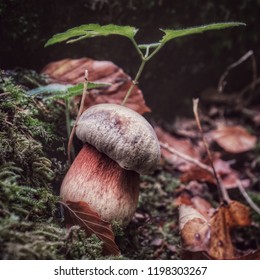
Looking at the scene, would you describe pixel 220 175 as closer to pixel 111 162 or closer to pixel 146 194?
pixel 146 194

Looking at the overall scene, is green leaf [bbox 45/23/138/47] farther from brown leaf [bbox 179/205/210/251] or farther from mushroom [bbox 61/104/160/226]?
brown leaf [bbox 179/205/210/251]

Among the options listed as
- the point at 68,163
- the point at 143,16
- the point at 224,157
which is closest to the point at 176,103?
the point at 224,157

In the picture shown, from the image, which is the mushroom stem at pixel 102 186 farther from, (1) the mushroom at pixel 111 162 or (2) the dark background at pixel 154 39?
(2) the dark background at pixel 154 39

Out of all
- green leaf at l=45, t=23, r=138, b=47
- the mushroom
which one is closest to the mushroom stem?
the mushroom

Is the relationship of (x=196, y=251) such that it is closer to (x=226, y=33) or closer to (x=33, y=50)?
(x=33, y=50)

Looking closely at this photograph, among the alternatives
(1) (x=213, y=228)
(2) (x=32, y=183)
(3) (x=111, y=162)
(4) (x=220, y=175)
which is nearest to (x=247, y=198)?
(4) (x=220, y=175)
